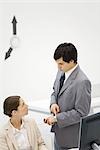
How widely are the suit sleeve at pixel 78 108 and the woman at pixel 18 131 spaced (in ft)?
1.28

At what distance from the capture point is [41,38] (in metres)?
3.80

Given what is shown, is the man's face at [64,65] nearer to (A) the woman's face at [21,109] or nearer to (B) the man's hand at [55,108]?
(B) the man's hand at [55,108]

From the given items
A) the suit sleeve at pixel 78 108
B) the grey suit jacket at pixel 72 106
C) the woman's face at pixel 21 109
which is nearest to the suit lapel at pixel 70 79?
the grey suit jacket at pixel 72 106

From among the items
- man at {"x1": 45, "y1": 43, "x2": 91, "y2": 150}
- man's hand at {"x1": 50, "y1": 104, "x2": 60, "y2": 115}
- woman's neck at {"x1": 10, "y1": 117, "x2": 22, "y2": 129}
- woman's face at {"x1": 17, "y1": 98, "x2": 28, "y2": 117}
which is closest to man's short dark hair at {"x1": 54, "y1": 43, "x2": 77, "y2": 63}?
man at {"x1": 45, "y1": 43, "x2": 91, "y2": 150}

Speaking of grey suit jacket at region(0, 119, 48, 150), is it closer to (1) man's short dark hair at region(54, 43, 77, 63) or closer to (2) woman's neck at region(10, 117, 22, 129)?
(2) woman's neck at region(10, 117, 22, 129)

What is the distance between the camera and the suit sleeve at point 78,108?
2357mm

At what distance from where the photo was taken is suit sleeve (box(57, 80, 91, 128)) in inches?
92.8

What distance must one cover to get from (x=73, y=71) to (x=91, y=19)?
5.85ft

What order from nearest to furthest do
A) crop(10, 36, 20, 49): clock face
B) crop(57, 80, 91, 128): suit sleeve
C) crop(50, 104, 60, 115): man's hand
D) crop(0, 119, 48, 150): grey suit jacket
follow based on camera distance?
crop(57, 80, 91, 128): suit sleeve < crop(50, 104, 60, 115): man's hand < crop(0, 119, 48, 150): grey suit jacket < crop(10, 36, 20, 49): clock face

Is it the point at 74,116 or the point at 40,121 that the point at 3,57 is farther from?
the point at 74,116

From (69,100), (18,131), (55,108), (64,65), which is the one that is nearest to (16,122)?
(18,131)

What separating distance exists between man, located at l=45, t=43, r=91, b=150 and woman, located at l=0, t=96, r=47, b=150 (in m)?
0.23

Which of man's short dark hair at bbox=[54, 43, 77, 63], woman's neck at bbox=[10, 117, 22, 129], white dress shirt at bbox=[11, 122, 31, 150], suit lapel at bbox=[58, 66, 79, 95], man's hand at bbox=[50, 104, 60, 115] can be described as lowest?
white dress shirt at bbox=[11, 122, 31, 150]

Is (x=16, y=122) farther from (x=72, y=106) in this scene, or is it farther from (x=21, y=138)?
(x=72, y=106)
